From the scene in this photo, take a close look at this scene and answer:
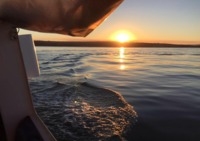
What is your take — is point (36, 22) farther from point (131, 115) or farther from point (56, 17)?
point (131, 115)

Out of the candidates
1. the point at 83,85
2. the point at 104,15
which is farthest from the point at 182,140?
the point at 83,85

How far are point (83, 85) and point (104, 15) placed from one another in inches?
325

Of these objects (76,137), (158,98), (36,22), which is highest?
(36,22)

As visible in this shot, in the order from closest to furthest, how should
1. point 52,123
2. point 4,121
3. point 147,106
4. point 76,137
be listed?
point 4,121, point 76,137, point 52,123, point 147,106

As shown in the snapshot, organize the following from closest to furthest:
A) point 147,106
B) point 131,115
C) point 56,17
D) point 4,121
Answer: point 56,17 < point 4,121 < point 131,115 < point 147,106

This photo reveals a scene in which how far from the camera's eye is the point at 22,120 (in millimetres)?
2463

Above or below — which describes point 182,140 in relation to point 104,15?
below

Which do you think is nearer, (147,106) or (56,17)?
(56,17)

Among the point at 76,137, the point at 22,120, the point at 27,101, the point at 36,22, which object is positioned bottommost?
the point at 76,137

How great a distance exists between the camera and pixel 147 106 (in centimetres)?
685

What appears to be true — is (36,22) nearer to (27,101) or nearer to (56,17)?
(56,17)

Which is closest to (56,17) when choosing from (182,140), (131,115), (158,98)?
(182,140)

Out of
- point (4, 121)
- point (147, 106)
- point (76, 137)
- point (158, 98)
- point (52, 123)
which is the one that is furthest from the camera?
point (158, 98)

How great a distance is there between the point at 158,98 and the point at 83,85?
3236 mm
